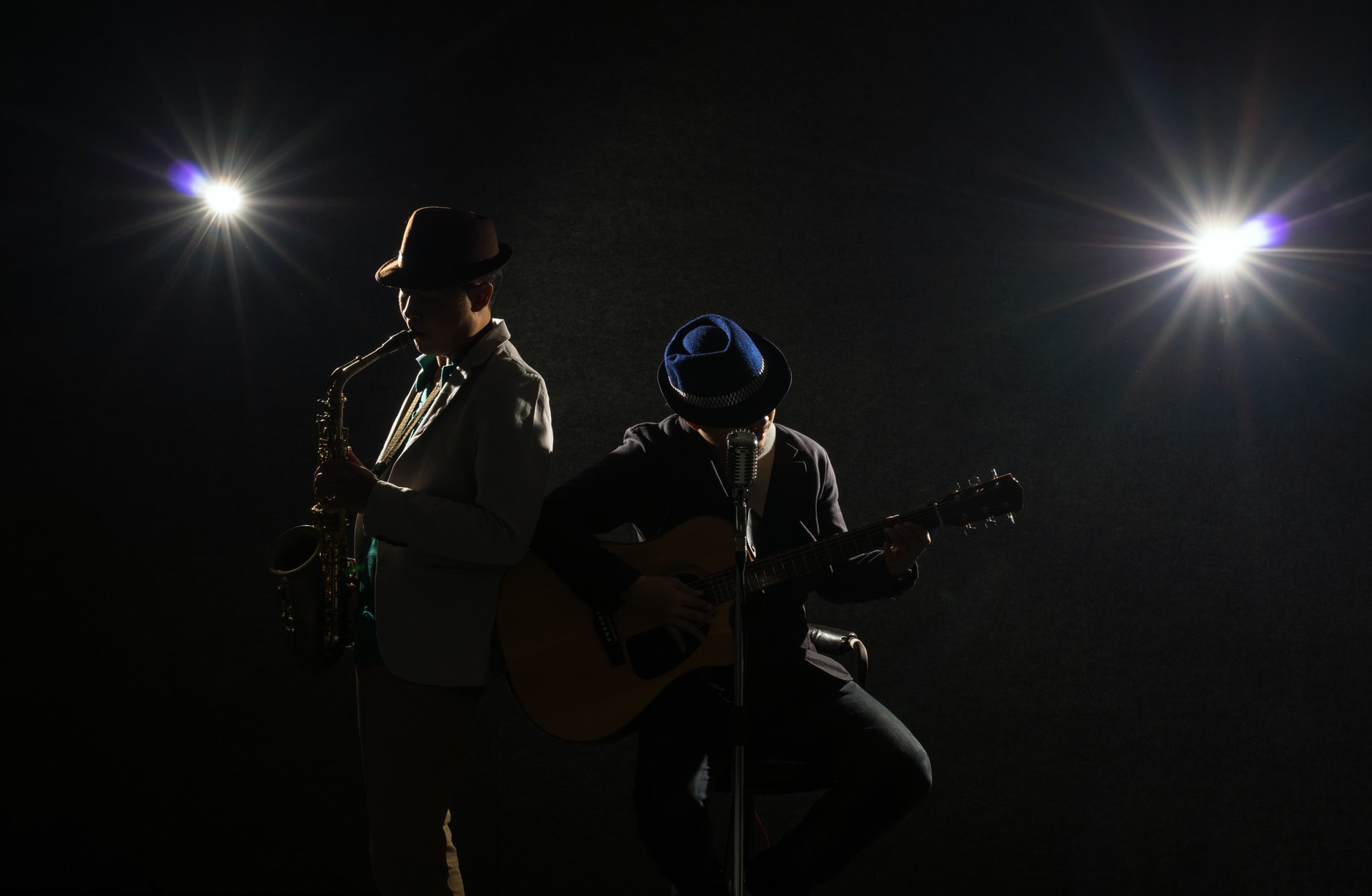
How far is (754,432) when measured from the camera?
1.98 meters

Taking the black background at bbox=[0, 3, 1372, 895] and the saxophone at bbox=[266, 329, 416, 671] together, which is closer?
the saxophone at bbox=[266, 329, 416, 671]

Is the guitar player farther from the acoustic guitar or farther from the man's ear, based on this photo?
the man's ear

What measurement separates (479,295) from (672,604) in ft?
2.69

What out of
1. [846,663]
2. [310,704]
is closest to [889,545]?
[846,663]

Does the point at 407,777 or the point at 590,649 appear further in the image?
the point at 590,649

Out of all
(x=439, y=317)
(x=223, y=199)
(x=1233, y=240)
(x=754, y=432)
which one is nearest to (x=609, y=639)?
(x=754, y=432)

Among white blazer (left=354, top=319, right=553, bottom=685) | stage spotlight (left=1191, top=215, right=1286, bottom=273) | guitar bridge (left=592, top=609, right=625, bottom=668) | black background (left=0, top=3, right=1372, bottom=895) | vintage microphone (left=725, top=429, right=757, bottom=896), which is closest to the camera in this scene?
vintage microphone (left=725, top=429, right=757, bottom=896)

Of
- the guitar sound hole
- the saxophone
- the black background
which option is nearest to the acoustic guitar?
the guitar sound hole

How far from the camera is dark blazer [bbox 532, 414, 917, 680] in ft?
6.30

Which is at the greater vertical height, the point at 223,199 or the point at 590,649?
the point at 223,199

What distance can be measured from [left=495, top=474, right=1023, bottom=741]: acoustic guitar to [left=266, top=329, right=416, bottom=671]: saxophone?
1.51 feet

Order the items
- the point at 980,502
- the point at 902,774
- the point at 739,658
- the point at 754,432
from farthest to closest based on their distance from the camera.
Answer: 1. the point at 754,432
2. the point at 980,502
3. the point at 902,774
4. the point at 739,658

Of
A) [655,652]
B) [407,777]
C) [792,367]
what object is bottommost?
[407,777]

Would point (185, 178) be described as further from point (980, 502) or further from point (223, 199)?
point (980, 502)
